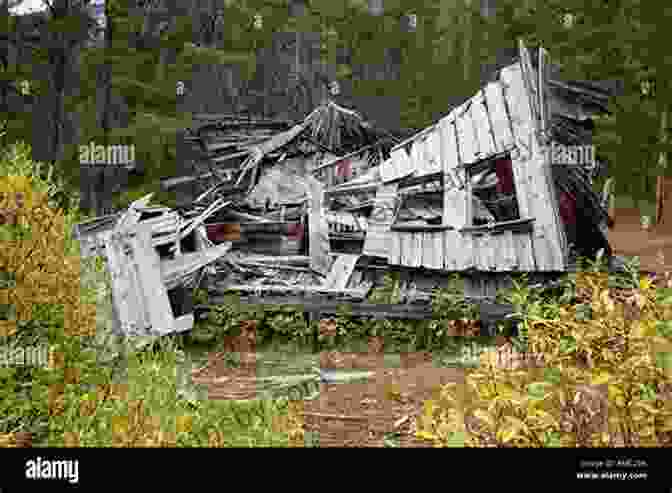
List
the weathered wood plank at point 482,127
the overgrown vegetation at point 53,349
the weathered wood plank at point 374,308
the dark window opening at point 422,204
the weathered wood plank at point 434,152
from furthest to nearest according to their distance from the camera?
the dark window opening at point 422,204 < the weathered wood plank at point 434,152 < the weathered wood plank at point 482,127 < the weathered wood plank at point 374,308 < the overgrown vegetation at point 53,349

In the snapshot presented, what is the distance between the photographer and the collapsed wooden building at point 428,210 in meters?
11.8

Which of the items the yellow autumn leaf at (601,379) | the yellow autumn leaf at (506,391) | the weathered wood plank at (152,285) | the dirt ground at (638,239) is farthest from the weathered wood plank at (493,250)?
the yellow autumn leaf at (601,379)

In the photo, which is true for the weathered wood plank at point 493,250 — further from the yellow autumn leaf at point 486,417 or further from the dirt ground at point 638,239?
the yellow autumn leaf at point 486,417

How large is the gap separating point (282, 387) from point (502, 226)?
462 centimetres

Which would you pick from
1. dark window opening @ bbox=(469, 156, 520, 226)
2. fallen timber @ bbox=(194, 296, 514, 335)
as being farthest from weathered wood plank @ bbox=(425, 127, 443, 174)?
fallen timber @ bbox=(194, 296, 514, 335)

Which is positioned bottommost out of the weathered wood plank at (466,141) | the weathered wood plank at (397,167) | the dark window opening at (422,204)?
the dark window opening at (422,204)

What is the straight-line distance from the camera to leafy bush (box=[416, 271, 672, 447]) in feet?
9.57

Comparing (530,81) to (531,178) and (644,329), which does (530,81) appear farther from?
(644,329)

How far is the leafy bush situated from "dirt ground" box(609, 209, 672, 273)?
1393 cm

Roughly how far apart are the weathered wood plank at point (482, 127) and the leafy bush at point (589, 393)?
29.2 ft

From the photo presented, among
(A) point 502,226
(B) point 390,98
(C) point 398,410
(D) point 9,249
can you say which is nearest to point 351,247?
(A) point 502,226

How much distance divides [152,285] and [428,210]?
4778mm

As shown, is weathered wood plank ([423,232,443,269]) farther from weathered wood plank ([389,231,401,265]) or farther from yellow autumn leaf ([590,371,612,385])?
yellow autumn leaf ([590,371,612,385])
